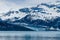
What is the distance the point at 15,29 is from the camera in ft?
642

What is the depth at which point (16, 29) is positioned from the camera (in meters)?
195

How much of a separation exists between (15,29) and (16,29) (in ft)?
3.45

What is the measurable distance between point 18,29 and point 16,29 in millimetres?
1509

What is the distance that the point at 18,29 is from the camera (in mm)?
195625

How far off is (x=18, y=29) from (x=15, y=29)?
2116 millimetres
